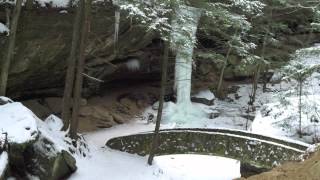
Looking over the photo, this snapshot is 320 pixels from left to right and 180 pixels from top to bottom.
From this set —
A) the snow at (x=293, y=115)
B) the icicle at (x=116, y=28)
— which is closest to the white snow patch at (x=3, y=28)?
the icicle at (x=116, y=28)

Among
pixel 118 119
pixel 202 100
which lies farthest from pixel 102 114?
pixel 202 100

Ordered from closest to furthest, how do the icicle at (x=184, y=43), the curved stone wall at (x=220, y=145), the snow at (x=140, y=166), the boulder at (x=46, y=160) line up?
1. the boulder at (x=46, y=160)
2. the curved stone wall at (x=220, y=145)
3. the icicle at (x=184, y=43)
4. the snow at (x=140, y=166)

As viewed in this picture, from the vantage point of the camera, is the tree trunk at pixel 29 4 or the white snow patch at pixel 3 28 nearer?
the white snow patch at pixel 3 28

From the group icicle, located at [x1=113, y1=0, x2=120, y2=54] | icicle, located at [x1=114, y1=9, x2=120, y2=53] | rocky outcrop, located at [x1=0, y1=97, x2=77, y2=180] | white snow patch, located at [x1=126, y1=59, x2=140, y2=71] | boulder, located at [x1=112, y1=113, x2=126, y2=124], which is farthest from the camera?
white snow patch, located at [x1=126, y1=59, x2=140, y2=71]

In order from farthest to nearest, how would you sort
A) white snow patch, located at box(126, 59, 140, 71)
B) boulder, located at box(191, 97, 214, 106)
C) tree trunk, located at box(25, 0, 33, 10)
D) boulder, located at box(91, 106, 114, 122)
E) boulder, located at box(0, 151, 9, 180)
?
boulder, located at box(191, 97, 214, 106), white snow patch, located at box(126, 59, 140, 71), boulder, located at box(91, 106, 114, 122), tree trunk, located at box(25, 0, 33, 10), boulder, located at box(0, 151, 9, 180)

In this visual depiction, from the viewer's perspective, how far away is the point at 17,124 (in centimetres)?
938

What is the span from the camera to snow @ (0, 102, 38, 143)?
9.13 metres

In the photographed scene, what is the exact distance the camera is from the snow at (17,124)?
9.13 m

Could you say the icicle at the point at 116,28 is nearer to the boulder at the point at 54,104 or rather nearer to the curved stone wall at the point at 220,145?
the boulder at the point at 54,104

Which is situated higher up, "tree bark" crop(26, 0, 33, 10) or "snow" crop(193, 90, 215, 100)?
"tree bark" crop(26, 0, 33, 10)

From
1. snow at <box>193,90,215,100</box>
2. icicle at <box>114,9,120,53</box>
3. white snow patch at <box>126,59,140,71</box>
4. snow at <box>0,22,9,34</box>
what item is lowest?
snow at <box>193,90,215,100</box>

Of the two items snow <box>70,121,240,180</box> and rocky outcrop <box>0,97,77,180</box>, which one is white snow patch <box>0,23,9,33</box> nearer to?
rocky outcrop <box>0,97,77,180</box>

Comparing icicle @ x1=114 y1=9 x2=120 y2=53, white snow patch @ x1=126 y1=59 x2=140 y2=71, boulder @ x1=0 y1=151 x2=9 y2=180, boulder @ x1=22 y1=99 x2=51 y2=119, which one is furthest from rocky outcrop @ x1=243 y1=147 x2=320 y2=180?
white snow patch @ x1=126 y1=59 x2=140 y2=71

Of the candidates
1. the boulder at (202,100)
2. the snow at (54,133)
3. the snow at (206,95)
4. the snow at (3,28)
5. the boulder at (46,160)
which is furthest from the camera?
the snow at (206,95)
